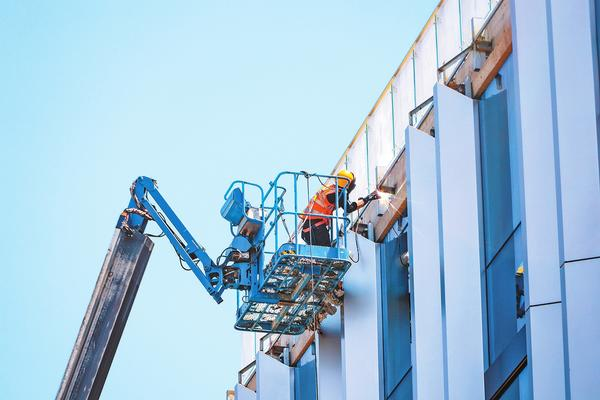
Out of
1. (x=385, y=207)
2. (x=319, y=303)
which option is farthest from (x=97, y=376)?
(x=385, y=207)

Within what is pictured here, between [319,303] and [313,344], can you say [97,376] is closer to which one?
[319,303]

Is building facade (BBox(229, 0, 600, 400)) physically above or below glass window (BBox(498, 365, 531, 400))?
above

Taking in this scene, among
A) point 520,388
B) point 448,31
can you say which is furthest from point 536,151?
point 448,31

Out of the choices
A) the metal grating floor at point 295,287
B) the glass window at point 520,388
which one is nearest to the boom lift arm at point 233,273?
the metal grating floor at point 295,287

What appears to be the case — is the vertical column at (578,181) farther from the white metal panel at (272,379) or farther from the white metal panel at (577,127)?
the white metal panel at (272,379)

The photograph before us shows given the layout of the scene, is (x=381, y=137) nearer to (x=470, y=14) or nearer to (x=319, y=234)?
(x=319, y=234)

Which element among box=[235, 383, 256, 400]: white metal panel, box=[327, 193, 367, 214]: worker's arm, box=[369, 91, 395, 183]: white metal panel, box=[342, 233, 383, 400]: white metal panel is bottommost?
box=[342, 233, 383, 400]: white metal panel

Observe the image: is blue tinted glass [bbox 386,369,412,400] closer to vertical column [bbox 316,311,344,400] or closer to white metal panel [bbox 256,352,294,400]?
vertical column [bbox 316,311,344,400]

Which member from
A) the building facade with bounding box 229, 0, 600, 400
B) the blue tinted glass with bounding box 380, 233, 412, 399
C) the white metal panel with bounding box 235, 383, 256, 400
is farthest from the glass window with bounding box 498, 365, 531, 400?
the white metal panel with bounding box 235, 383, 256, 400

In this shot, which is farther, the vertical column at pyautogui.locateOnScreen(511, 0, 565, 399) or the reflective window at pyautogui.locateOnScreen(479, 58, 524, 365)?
the reflective window at pyautogui.locateOnScreen(479, 58, 524, 365)

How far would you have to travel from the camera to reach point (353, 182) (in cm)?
2673

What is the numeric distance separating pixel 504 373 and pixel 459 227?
9.10 feet

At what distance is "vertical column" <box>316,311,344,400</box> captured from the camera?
28734 mm

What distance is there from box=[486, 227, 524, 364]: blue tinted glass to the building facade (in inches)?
1.3
